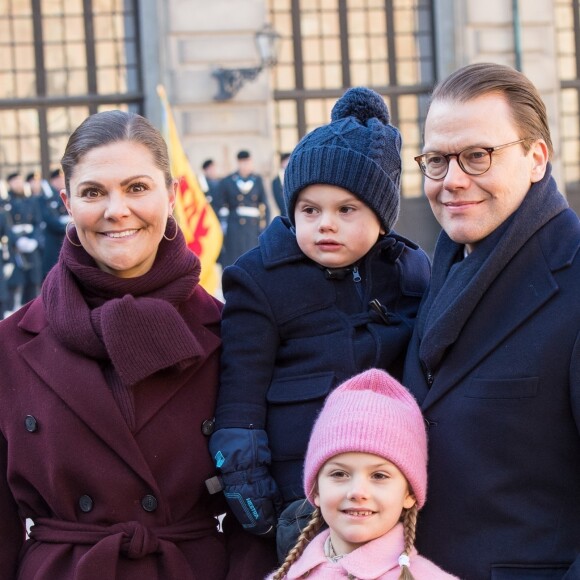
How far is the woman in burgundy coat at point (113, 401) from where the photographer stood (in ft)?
9.95

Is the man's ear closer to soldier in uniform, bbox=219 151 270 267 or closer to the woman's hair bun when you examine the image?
the woman's hair bun

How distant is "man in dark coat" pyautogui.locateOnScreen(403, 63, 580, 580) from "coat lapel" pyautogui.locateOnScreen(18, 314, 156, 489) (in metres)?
0.79

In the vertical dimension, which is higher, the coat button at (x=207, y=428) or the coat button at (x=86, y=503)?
the coat button at (x=207, y=428)

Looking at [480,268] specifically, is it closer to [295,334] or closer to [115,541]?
[295,334]

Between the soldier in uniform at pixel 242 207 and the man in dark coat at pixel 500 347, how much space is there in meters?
12.8

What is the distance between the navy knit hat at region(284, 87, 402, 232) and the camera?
3.14 m

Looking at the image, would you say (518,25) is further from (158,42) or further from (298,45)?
(158,42)

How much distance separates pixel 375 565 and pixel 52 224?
12528 millimetres

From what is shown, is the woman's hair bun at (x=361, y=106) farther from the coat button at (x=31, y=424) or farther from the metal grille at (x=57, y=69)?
the metal grille at (x=57, y=69)

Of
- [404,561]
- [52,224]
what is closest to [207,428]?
[404,561]

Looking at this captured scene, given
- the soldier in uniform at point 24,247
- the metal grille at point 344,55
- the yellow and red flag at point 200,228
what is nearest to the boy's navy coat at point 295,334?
the yellow and red flag at point 200,228

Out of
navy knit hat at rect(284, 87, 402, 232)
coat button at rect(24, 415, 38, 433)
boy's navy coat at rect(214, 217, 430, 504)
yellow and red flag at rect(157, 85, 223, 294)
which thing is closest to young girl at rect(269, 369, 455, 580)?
boy's navy coat at rect(214, 217, 430, 504)

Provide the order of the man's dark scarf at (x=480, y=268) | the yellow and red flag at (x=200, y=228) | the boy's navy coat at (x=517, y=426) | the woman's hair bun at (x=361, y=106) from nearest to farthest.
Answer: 1. the boy's navy coat at (x=517, y=426)
2. the man's dark scarf at (x=480, y=268)
3. the woman's hair bun at (x=361, y=106)
4. the yellow and red flag at (x=200, y=228)

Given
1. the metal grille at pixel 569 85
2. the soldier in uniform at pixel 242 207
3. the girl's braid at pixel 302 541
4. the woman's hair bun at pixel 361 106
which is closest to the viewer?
the girl's braid at pixel 302 541
